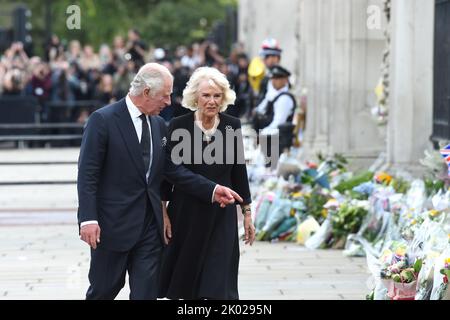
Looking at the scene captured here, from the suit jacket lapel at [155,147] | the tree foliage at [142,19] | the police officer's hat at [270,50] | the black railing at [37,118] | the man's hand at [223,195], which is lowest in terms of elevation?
the black railing at [37,118]

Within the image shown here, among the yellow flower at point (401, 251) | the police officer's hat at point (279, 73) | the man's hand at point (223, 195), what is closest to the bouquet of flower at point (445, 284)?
the yellow flower at point (401, 251)

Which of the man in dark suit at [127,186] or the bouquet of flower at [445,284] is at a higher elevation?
the man in dark suit at [127,186]

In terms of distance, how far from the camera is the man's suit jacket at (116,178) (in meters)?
7.95

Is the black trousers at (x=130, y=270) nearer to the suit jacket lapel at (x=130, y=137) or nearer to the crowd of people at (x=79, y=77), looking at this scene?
the suit jacket lapel at (x=130, y=137)

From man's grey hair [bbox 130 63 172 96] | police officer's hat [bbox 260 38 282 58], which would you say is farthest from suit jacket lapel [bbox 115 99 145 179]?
police officer's hat [bbox 260 38 282 58]

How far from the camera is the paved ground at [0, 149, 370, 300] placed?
A: 10.9 meters

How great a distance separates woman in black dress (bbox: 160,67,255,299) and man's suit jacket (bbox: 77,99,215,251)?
0.35 metres

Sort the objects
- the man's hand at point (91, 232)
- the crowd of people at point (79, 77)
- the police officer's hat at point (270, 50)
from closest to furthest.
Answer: the man's hand at point (91, 232) < the police officer's hat at point (270, 50) < the crowd of people at point (79, 77)

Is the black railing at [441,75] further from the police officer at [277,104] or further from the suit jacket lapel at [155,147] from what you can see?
the suit jacket lapel at [155,147]

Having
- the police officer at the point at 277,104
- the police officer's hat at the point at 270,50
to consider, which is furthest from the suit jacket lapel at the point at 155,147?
the police officer's hat at the point at 270,50

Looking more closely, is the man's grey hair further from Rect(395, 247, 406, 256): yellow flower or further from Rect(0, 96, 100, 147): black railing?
Rect(0, 96, 100, 147): black railing

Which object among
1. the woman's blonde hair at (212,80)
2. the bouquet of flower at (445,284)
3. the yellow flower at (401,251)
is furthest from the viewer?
the yellow flower at (401,251)

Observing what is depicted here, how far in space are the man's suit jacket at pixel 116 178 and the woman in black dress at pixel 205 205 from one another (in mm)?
346

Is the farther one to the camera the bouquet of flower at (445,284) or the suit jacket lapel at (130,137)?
the bouquet of flower at (445,284)
